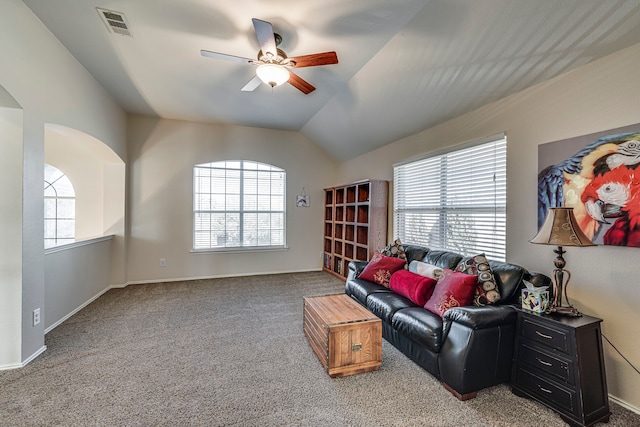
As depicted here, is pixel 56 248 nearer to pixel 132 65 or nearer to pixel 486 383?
pixel 132 65

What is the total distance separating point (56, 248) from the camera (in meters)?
3.16

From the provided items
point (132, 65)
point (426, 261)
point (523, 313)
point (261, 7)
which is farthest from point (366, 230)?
point (132, 65)

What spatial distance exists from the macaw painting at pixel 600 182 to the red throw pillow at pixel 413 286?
119 centimetres

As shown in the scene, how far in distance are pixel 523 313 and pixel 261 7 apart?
9.97 ft

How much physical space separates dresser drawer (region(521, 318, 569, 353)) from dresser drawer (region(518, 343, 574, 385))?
7cm

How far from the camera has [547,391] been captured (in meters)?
1.87

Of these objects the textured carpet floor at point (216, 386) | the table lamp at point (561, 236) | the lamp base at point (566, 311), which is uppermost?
the table lamp at point (561, 236)

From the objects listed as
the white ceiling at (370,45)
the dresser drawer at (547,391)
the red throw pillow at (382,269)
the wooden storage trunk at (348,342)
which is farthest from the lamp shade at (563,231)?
the red throw pillow at (382,269)

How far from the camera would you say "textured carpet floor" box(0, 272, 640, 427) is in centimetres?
181

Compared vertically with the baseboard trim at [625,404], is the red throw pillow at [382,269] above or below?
above

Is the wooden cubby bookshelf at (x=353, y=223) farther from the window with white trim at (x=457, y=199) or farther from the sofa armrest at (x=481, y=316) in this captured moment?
the sofa armrest at (x=481, y=316)

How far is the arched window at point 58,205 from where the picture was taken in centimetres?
Result: 480

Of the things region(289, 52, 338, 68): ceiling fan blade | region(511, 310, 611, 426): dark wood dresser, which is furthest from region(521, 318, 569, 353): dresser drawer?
region(289, 52, 338, 68): ceiling fan blade

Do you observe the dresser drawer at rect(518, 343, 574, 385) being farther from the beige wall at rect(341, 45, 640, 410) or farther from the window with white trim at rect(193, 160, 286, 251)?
the window with white trim at rect(193, 160, 286, 251)
